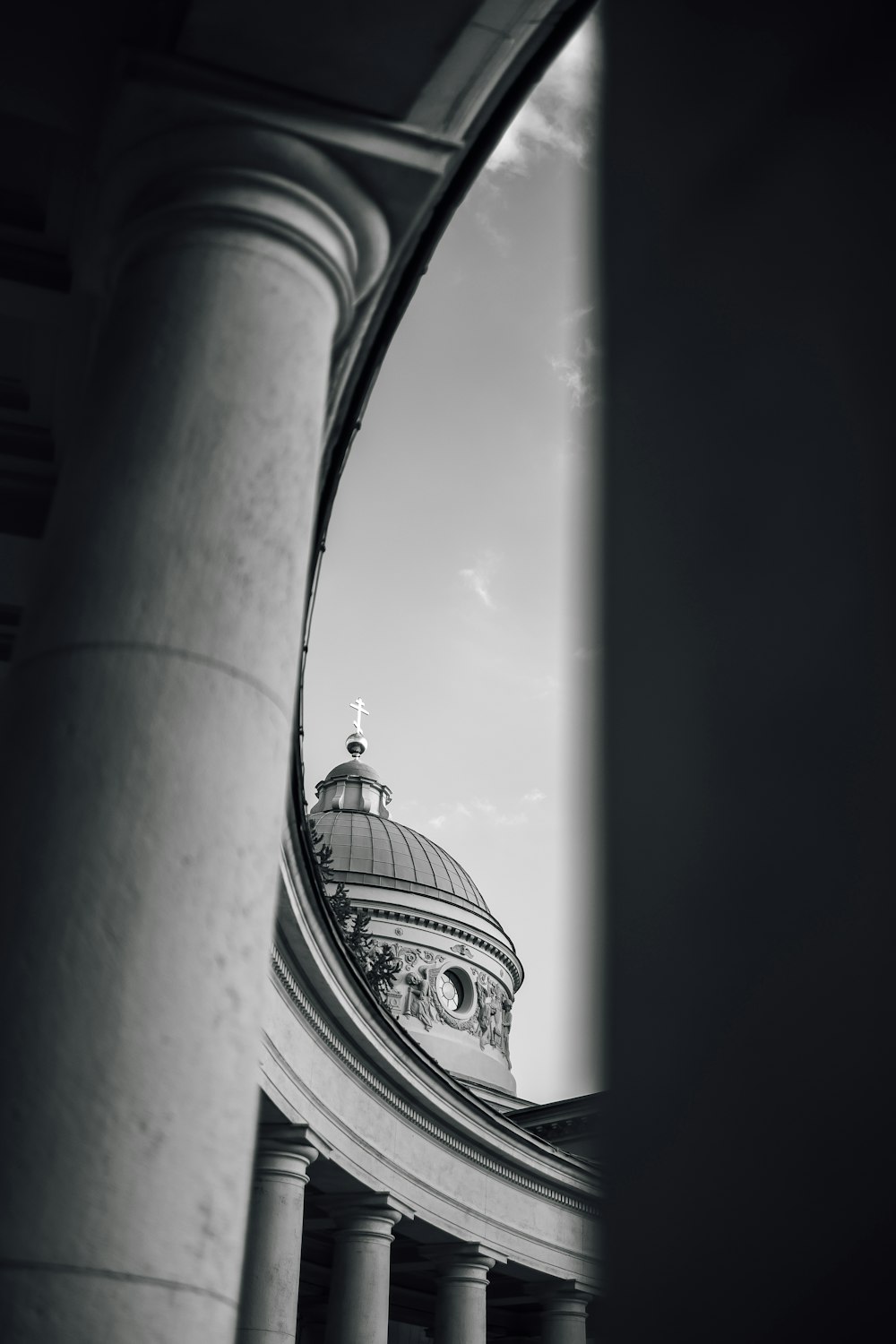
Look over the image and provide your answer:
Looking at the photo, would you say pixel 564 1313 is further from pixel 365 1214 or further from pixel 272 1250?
pixel 272 1250

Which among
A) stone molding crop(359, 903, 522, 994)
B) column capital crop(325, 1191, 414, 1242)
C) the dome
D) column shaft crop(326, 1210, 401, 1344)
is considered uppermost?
the dome

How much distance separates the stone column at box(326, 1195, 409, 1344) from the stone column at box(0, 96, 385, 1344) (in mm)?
38911

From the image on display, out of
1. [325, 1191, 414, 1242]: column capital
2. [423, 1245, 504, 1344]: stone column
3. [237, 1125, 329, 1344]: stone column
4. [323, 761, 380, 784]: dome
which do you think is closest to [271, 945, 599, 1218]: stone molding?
[325, 1191, 414, 1242]: column capital

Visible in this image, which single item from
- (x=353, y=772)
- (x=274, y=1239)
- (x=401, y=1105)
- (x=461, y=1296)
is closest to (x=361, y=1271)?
(x=401, y=1105)

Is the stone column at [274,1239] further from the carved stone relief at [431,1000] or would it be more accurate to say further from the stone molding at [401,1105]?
the carved stone relief at [431,1000]

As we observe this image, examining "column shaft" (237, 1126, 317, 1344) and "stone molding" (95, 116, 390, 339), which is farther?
"column shaft" (237, 1126, 317, 1344)

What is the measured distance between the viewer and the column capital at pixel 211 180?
406 inches

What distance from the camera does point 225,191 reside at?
10.3 metres

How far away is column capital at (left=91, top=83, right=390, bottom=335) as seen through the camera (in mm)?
10320

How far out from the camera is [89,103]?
511 inches

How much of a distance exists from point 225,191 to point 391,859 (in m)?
112

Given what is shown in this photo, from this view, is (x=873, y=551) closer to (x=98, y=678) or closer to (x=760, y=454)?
(x=760, y=454)

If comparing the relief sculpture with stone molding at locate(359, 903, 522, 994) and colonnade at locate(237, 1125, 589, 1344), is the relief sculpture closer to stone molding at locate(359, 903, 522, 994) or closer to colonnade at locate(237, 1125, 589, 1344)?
stone molding at locate(359, 903, 522, 994)

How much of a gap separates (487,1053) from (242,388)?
352ft
